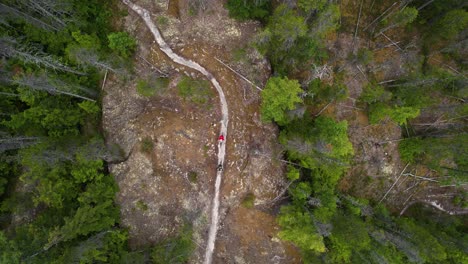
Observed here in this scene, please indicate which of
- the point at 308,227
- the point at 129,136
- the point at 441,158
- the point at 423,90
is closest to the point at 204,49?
the point at 129,136

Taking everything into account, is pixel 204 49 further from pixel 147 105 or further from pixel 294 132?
pixel 294 132

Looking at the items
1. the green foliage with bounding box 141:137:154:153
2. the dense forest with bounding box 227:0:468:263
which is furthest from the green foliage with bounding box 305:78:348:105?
the green foliage with bounding box 141:137:154:153

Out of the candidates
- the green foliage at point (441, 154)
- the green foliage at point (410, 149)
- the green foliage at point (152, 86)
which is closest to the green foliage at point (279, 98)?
the green foliage at point (152, 86)

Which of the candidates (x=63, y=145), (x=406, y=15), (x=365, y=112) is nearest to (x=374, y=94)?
(x=365, y=112)

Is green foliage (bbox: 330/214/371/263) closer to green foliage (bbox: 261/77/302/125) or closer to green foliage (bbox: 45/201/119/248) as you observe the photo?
green foliage (bbox: 261/77/302/125)

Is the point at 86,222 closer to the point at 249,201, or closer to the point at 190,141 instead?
the point at 190,141

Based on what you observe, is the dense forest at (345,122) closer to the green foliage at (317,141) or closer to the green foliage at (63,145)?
the green foliage at (317,141)
